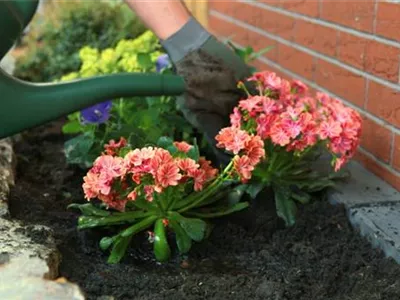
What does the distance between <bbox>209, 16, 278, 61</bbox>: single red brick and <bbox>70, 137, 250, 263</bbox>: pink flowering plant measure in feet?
3.83

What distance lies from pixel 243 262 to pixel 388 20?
29.6 inches

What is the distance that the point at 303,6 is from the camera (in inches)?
96.5

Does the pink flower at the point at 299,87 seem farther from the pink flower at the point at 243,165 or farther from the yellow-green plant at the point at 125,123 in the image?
the pink flower at the point at 243,165

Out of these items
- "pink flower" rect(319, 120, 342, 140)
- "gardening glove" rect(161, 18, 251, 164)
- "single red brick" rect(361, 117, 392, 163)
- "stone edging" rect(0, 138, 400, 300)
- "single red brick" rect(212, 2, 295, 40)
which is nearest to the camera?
"stone edging" rect(0, 138, 400, 300)

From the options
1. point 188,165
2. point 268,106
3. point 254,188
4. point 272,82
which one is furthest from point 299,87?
point 188,165

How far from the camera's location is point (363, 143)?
2.14 metres

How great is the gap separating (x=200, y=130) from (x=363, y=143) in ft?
1.62

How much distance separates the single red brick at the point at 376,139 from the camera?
2.00 m

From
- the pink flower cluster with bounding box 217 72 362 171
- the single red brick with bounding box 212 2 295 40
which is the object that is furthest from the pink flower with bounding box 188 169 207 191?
the single red brick with bounding box 212 2 295 40

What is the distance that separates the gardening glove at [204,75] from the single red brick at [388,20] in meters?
0.39

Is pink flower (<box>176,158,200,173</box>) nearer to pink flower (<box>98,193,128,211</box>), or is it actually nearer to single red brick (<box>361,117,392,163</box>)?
pink flower (<box>98,193,128,211</box>)

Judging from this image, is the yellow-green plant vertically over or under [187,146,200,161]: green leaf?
under

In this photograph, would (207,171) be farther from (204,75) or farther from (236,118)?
(204,75)

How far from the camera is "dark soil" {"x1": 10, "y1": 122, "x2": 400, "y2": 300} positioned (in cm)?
146
